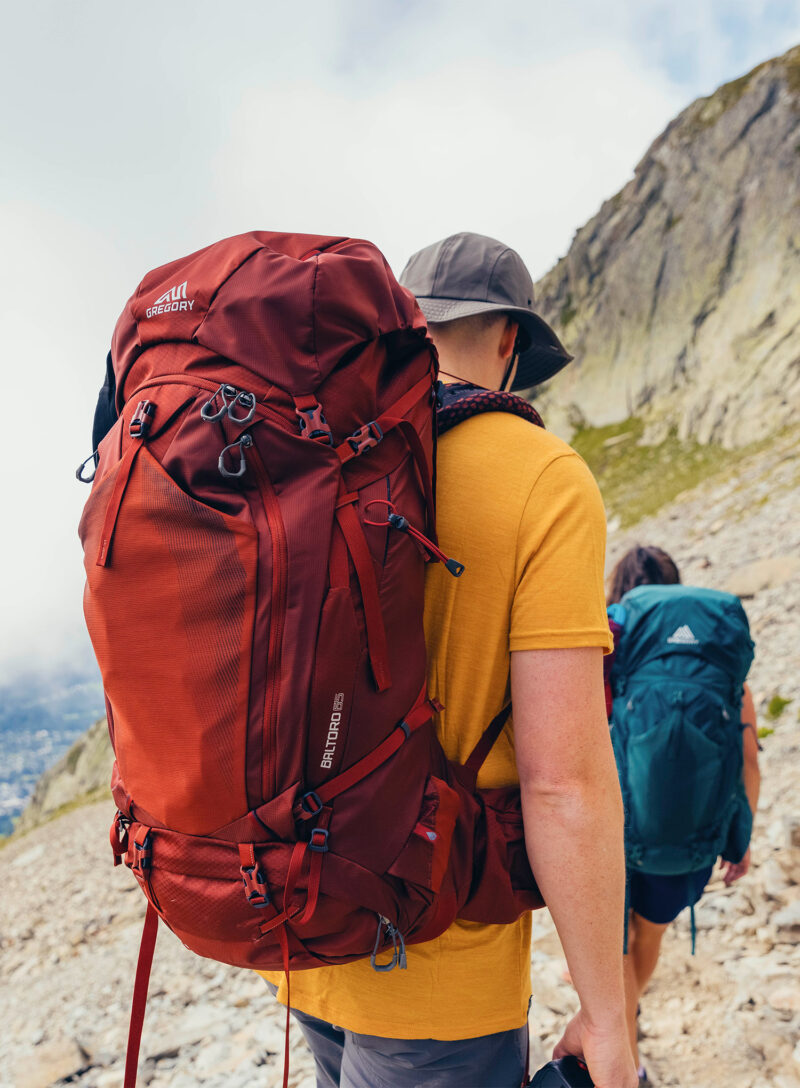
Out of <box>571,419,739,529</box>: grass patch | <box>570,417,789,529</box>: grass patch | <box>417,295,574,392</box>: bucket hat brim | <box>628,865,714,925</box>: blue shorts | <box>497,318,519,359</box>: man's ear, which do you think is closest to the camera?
<box>417,295,574,392</box>: bucket hat brim

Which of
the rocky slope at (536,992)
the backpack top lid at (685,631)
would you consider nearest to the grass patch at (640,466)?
the rocky slope at (536,992)

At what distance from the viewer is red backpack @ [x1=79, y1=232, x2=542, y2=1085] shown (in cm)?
141

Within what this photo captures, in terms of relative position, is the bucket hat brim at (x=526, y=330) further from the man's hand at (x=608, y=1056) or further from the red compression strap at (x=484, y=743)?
the man's hand at (x=608, y=1056)

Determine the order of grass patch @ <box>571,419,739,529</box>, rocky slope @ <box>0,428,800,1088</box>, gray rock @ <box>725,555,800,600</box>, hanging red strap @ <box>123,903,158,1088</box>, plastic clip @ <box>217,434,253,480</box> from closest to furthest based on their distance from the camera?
plastic clip @ <box>217,434,253,480</box>, hanging red strap @ <box>123,903,158,1088</box>, rocky slope @ <box>0,428,800,1088</box>, gray rock @ <box>725,555,800,600</box>, grass patch @ <box>571,419,739,529</box>

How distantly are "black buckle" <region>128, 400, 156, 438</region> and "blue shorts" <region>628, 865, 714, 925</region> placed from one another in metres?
3.39

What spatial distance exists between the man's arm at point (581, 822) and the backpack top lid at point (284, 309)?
787mm

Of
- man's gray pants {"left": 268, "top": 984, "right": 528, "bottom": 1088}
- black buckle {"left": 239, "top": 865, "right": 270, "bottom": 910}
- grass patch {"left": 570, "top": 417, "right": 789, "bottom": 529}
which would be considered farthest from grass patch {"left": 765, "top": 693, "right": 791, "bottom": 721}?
grass patch {"left": 570, "top": 417, "right": 789, "bottom": 529}

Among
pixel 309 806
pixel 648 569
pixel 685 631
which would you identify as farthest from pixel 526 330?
pixel 648 569

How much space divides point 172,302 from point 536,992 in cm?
461

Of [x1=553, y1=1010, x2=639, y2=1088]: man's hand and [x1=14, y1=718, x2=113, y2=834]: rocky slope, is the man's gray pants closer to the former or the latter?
[x1=553, y1=1010, x2=639, y2=1088]: man's hand

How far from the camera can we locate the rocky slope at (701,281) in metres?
27.5

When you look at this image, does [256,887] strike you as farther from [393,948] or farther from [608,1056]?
[608,1056]

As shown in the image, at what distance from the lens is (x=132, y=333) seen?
1673 millimetres

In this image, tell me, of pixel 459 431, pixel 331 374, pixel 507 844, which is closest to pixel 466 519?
pixel 459 431
